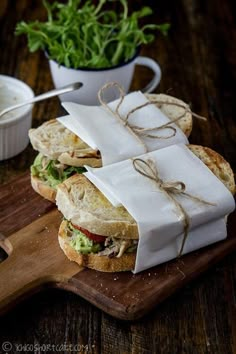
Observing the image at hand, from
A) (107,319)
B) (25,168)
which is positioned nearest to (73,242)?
(107,319)

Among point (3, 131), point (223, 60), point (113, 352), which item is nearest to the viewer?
point (113, 352)

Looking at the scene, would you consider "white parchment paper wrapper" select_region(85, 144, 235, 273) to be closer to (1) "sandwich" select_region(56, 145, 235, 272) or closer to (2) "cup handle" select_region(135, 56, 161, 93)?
(1) "sandwich" select_region(56, 145, 235, 272)

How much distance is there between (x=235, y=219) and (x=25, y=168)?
1.01m

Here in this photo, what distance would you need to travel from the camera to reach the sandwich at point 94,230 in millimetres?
2662

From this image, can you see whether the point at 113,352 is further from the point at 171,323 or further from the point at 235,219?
the point at 235,219

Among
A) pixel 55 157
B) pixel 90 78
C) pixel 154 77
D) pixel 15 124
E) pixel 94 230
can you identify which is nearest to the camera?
pixel 94 230

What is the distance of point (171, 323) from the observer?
8.61 ft

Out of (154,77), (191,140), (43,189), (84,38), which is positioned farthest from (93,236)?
(154,77)

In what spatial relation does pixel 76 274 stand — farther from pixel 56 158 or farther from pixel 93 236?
pixel 56 158

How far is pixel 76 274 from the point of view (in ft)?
8.80

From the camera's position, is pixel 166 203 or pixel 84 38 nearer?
pixel 166 203

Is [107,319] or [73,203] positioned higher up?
[73,203]

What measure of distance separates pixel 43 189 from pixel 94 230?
50 cm

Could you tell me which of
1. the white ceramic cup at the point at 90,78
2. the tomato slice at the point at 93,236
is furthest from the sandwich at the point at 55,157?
the white ceramic cup at the point at 90,78
